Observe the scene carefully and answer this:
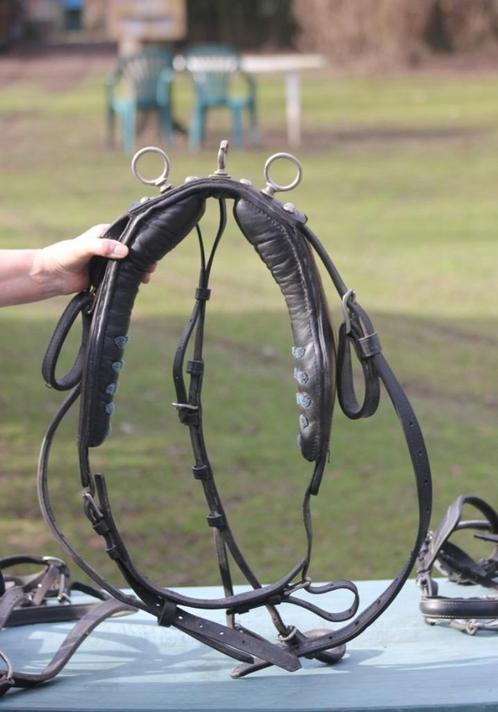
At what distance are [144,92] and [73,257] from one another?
15656 millimetres

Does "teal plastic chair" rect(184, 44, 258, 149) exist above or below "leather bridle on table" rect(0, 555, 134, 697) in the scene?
above

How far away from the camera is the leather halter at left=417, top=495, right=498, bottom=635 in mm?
2676

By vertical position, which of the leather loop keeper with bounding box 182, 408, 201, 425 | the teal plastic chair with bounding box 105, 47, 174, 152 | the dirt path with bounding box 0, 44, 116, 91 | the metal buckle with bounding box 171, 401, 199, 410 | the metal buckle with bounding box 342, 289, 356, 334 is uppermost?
the dirt path with bounding box 0, 44, 116, 91

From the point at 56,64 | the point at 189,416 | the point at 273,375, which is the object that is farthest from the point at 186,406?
the point at 56,64

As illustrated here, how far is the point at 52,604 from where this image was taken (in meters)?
2.95

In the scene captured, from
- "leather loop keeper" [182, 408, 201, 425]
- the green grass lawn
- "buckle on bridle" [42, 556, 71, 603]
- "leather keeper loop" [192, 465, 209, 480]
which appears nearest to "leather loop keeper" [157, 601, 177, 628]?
"leather keeper loop" [192, 465, 209, 480]

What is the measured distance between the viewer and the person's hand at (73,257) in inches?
95.3

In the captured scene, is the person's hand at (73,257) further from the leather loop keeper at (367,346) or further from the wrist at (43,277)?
the leather loop keeper at (367,346)

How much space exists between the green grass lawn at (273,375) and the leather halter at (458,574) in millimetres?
1660

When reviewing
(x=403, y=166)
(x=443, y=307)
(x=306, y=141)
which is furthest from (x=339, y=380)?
(x=306, y=141)

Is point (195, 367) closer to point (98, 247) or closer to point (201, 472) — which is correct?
point (201, 472)

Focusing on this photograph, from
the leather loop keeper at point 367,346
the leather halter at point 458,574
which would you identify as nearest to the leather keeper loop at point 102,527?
the leather loop keeper at point 367,346

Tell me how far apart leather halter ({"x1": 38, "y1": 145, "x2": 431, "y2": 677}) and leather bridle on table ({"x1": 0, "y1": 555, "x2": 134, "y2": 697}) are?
17cm

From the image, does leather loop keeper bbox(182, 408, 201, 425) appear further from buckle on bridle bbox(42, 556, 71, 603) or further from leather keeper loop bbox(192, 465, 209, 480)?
buckle on bridle bbox(42, 556, 71, 603)
